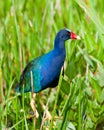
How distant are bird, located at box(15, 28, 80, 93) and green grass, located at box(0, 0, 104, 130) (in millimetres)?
59

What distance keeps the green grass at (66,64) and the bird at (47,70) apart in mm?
59

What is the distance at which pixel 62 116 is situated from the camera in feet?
7.13

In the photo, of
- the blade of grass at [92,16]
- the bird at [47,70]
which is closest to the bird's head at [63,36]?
the bird at [47,70]

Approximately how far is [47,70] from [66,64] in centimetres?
29

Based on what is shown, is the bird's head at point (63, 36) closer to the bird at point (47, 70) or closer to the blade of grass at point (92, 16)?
the bird at point (47, 70)

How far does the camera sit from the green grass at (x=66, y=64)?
220cm

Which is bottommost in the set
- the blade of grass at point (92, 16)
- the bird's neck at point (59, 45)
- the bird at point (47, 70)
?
the bird at point (47, 70)

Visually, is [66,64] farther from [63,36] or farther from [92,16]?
[92,16]

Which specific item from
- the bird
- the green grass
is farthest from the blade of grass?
the bird

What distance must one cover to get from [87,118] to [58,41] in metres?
0.52

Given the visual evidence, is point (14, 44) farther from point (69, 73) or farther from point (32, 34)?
point (69, 73)

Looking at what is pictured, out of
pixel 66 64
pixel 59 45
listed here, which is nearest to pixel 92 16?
pixel 59 45

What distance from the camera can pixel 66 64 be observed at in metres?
2.93

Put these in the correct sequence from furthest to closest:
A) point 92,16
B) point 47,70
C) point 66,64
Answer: point 66,64
point 47,70
point 92,16
